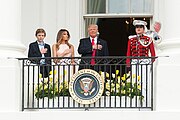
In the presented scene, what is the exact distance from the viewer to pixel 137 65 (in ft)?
47.3

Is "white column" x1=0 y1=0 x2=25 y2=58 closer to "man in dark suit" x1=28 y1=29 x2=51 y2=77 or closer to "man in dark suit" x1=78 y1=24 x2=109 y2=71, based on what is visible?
"man in dark suit" x1=28 y1=29 x2=51 y2=77

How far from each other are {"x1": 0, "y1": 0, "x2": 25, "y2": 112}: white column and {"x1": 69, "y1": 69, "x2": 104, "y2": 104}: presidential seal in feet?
3.58

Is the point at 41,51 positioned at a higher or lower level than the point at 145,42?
lower

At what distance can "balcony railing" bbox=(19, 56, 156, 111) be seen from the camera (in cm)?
1438

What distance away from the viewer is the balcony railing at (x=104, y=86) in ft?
47.2

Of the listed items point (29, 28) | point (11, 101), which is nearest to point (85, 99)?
point (11, 101)

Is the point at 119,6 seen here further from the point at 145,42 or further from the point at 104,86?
the point at 104,86

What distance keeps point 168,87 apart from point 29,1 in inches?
221

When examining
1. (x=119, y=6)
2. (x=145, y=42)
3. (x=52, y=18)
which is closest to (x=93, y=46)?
(x=145, y=42)

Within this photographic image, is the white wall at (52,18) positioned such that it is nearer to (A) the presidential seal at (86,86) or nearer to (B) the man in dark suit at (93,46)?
(B) the man in dark suit at (93,46)

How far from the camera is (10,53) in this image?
14.5m

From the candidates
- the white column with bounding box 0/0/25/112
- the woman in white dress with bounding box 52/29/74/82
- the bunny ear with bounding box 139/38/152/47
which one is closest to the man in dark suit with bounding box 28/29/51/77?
the woman in white dress with bounding box 52/29/74/82

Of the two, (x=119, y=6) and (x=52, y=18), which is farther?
(x=119, y=6)

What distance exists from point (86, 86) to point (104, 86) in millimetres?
356
